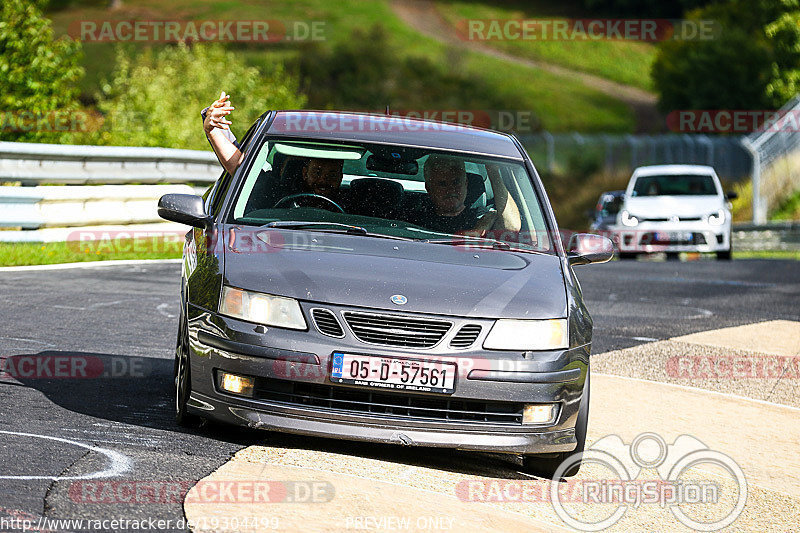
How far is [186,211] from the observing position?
21.2ft

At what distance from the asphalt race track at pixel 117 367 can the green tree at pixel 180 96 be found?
923 cm

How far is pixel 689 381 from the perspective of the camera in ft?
29.3

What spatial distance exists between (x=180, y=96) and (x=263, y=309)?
26094mm

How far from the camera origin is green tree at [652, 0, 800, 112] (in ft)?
159

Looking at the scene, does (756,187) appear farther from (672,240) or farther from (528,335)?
(528,335)

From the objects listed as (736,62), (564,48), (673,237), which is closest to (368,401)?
(673,237)

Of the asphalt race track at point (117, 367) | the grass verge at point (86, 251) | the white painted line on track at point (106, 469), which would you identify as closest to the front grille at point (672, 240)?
the asphalt race track at point (117, 367)

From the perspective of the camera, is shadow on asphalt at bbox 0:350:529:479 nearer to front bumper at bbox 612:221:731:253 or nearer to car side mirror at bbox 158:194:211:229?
car side mirror at bbox 158:194:211:229

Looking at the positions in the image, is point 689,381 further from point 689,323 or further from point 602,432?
point 689,323

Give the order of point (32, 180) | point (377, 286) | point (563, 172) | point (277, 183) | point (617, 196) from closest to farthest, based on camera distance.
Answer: point (377, 286) → point (277, 183) → point (32, 180) → point (617, 196) → point (563, 172)

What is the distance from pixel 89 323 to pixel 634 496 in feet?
15.6

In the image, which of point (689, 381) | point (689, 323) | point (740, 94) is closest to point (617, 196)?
point (689, 323)
